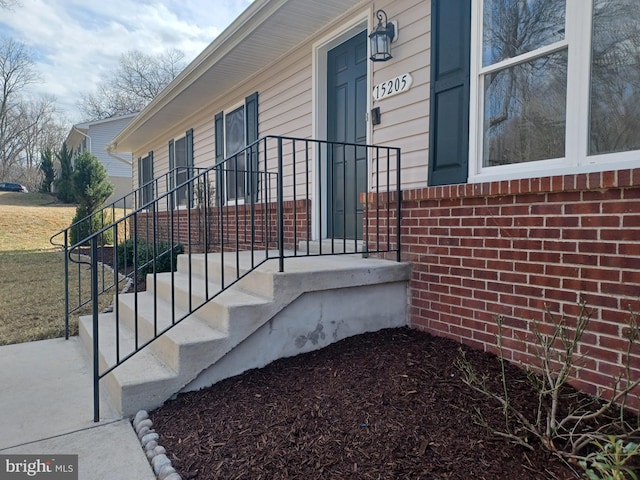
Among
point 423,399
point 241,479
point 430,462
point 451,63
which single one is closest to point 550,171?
point 451,63

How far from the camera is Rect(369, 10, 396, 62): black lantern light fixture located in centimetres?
330

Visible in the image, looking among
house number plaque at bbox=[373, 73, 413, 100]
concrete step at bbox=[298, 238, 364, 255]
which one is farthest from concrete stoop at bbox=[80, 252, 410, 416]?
house number plaque at bbox=[373, 73, 413, 100]

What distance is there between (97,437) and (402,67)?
312 cm

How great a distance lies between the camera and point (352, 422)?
2.00 m

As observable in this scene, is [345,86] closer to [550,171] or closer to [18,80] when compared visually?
[550,171]

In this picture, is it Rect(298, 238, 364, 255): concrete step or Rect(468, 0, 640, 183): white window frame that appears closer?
Rect(468, 0, 640, 183): white window frame

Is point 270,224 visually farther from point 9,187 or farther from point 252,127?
point 9,187

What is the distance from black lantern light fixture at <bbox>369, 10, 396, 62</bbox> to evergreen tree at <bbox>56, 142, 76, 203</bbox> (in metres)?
16.5

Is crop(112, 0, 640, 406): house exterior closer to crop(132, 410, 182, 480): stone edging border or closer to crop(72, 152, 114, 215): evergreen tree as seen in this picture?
crop(132, 410, 182, 480): stone edging border

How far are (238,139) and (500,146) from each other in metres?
4.15

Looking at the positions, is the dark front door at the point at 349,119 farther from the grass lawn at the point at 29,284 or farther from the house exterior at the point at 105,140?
the house exterior at the point at 105,140

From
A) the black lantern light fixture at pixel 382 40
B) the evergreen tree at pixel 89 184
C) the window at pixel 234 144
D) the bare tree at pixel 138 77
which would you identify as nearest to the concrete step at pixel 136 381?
the black lantern light fixture at pixel 382 40

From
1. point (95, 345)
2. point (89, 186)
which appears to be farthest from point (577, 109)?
point (89, 186)

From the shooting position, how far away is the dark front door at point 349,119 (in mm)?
3904
